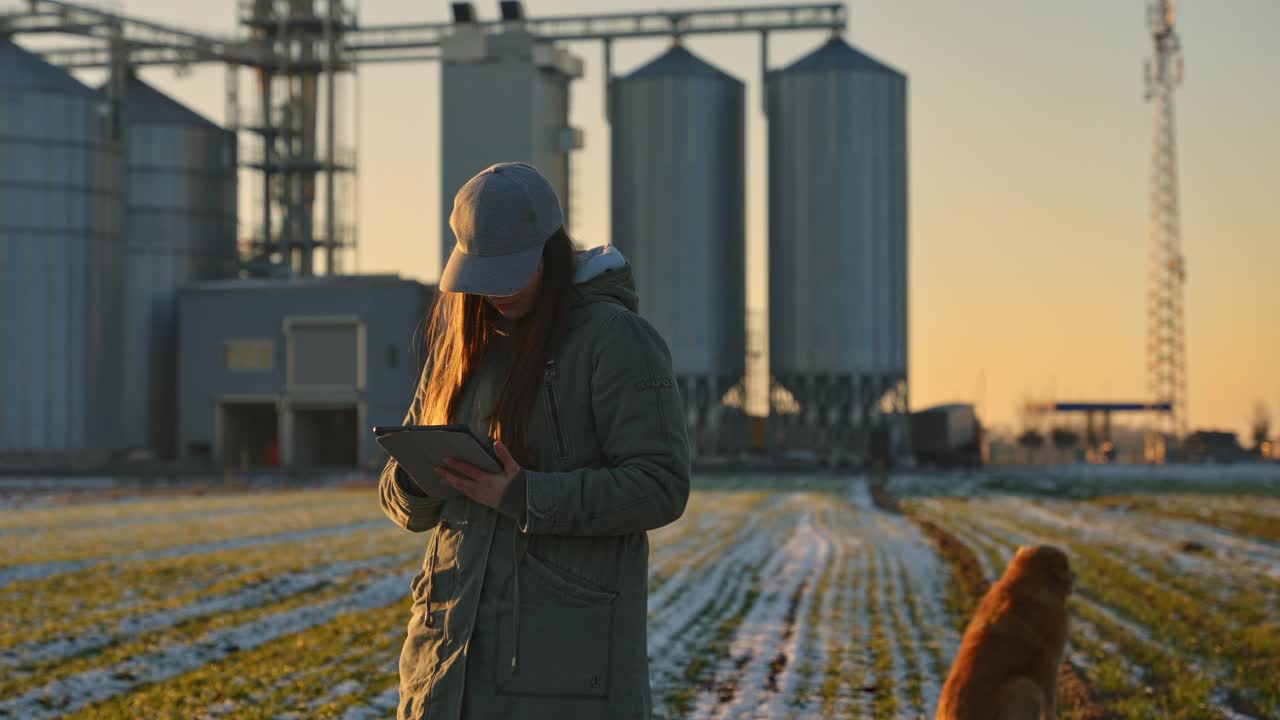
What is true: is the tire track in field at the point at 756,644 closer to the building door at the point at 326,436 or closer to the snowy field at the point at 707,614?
the snowy field at the point at 707,614

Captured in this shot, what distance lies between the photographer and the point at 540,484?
3.31 m

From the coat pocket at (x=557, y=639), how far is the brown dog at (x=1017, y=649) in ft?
9.79

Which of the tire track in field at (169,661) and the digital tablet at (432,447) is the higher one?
the digital tablet at (432,447)

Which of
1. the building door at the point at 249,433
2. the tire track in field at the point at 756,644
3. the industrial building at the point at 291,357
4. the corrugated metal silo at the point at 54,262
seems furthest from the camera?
the building door at the point at 249,433

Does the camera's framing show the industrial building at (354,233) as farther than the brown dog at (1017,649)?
Yes

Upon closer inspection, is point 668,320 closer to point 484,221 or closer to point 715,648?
point 715,648

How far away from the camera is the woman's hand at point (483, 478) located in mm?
3328

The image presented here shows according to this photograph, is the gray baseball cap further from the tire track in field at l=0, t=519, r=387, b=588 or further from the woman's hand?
the tire track in field at l=0, t=519, r=387, b=588

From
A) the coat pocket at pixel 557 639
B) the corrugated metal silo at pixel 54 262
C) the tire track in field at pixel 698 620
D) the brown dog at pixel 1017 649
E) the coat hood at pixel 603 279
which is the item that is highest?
the corrugated metal silo at pixel 54 262

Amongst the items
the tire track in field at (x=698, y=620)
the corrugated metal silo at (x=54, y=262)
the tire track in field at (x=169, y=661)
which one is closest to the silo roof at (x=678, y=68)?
the corrugated metal silo at (x=54, y=262)

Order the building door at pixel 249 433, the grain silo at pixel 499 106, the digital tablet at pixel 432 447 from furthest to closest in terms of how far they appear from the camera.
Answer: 1. the grain silo at pixel 499 106
2. the building door at pixel 249 433
3. the digital tablet at pixel 432 447

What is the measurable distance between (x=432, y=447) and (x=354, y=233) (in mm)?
63238

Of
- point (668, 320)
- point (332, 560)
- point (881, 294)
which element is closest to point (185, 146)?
point (668, 320)

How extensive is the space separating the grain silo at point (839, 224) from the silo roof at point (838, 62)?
44 millimetres
